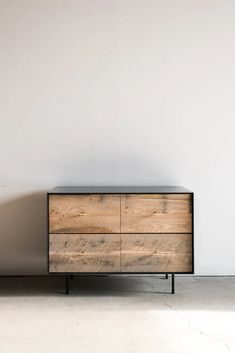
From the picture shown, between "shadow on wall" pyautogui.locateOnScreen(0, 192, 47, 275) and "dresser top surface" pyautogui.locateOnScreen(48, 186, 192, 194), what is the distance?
0.80ft

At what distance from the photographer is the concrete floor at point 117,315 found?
8.87 ft

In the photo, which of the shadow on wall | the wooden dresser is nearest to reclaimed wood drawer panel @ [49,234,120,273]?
the wooden dresser

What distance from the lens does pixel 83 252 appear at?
348 centimetres

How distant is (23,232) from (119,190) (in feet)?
2.61

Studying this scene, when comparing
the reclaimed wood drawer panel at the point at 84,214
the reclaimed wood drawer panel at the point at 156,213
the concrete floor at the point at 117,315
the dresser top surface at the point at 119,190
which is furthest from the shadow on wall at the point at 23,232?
the reclaimed wood drawer panel at the point at 156,213

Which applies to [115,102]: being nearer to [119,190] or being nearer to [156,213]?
[119,190]

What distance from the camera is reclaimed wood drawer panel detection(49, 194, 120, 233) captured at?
11.4 ft

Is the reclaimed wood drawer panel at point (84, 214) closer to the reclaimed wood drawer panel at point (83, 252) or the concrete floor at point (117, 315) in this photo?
the reclaimed wood drawer panel at point (83, 252)

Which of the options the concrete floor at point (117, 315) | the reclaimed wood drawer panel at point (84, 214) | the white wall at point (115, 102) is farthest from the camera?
the white wall at point (115, 102)

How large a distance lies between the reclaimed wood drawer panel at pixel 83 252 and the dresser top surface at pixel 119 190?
27cm

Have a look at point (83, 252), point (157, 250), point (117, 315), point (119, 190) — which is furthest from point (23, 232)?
point (117, 315)

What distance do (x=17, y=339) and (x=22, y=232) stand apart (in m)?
1.25

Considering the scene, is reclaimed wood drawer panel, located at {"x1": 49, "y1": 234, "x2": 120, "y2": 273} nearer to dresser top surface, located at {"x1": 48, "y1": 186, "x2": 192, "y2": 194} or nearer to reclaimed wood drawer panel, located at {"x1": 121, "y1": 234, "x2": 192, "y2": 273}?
reclaimed wood drawer panel, located at {"x1": 121, "y1": 234, "x2": 192, "y2": 273}

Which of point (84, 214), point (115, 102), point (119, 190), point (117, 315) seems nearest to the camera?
point (117, 315)
